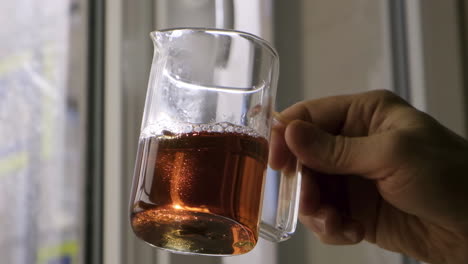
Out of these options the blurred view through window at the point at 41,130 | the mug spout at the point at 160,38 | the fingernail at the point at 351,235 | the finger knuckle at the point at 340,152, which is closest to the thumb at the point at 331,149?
the finger knuckle at the point at 340,152

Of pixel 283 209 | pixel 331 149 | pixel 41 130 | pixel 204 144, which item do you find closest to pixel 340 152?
pixel 331 149

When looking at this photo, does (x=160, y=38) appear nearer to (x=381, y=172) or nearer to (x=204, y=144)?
(x=204, y=144)

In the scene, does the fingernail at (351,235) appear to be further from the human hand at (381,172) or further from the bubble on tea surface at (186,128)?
the bubble on tea surface at (186,128)

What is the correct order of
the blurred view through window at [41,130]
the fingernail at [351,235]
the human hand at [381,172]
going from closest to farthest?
the human hand at [381,172], the fingernail at [351,235], the blurred view through window at [41,130]

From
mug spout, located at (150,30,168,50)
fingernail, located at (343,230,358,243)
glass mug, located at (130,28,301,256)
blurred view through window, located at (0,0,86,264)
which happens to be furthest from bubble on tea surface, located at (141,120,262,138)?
blurred view through window, located at (0,0,86,264)

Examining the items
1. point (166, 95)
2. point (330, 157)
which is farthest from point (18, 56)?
point (330, 157)

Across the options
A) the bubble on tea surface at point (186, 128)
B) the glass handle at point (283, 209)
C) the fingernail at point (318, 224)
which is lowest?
the fingernail at point (318, 224)

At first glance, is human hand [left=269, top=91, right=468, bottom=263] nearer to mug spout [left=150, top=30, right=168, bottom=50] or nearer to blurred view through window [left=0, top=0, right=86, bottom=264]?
mug spout [left=150, top=30, right=168, bottom=50]

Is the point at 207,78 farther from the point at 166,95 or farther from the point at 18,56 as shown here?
the point at 18,56
